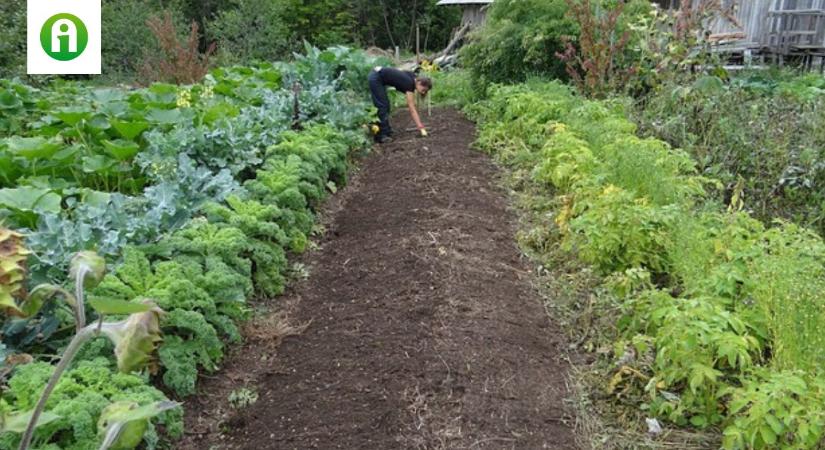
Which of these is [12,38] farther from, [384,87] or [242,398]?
[242,398]

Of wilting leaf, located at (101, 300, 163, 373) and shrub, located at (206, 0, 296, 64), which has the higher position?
shrub, located at (206, 0, 296, 64)

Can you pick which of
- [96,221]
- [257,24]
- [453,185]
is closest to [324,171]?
[453,185]

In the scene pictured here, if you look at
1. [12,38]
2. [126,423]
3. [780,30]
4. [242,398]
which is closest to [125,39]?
[12,38]

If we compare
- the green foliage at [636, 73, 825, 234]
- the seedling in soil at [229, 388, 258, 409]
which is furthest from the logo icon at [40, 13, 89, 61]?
the seedling in soil at [229, 388, 258, 409]

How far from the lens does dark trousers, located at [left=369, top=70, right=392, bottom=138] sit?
869 centimetres

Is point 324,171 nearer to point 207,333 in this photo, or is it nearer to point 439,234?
point 439,234

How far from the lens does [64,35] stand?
9.29m

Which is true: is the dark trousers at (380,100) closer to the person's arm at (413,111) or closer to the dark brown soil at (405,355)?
the person's arm at (413,111)

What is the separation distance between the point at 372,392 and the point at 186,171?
2263mm

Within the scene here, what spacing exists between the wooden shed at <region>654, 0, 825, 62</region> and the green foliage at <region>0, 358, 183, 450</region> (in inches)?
486

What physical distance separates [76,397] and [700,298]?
2500 millimetres

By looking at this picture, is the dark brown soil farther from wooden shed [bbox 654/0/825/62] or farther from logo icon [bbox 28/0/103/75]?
wooden shed [bbox 654/0/825/62]

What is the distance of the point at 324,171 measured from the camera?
5914mm

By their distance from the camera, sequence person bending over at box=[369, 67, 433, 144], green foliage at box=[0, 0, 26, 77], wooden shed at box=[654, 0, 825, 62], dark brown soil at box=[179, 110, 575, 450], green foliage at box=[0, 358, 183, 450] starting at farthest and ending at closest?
wooden shed at box=[654, 0, 825, 62], green foliage at box=[0, 0, 26, 77], person bending over at box=[369, 67, 433, 144], dark brown soil at box=[179, 110, 575, 450], green foliage at box=[0, 358, 183, 450]
